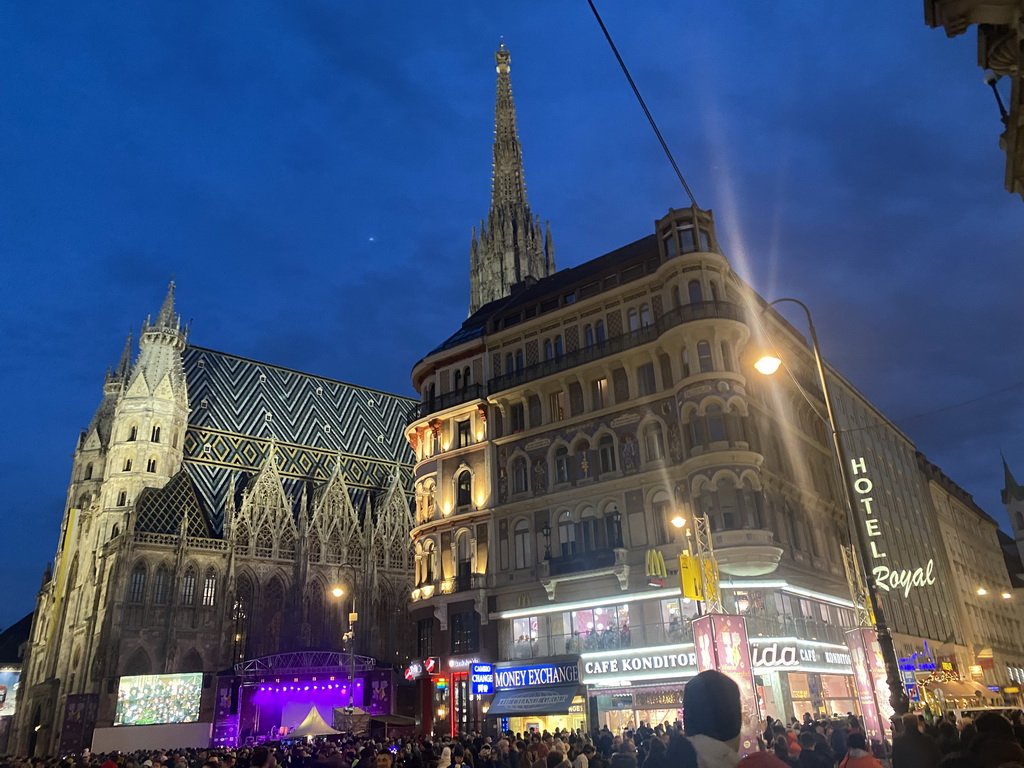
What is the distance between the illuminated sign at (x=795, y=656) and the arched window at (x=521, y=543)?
415 inches

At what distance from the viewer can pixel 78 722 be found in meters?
51.7

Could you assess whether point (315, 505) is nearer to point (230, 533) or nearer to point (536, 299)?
point (230, 533)

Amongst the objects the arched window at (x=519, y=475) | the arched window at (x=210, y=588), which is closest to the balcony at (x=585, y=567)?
the arched window at (x=519, y=475)

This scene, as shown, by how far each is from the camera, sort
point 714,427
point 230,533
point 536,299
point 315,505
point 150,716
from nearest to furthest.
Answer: point 714,427
point 536,299
point 150,716
point 230,533
point 315,505

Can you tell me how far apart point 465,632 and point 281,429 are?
56.2 metres

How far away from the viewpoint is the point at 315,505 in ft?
240

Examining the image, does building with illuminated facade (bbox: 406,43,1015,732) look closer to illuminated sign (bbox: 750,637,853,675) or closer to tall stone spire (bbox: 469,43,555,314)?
illuminated sign (bbox: 750,637,853,675)

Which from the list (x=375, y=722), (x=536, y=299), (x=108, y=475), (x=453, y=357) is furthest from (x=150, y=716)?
(x=536, y=299)

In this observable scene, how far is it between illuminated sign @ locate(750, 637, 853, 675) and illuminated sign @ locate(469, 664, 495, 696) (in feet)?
34.9

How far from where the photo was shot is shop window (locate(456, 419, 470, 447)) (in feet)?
121

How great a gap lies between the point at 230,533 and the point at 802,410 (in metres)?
51.1

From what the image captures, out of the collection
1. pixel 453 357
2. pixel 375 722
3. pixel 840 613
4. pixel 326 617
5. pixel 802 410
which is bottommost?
pixel 375 722

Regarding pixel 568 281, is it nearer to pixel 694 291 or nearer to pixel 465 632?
pixel 694 291

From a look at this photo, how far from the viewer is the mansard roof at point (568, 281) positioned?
3451cm
